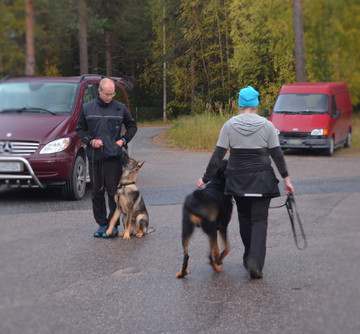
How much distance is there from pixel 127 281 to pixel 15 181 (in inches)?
101

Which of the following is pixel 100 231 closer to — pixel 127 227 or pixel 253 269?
pixel 127 227

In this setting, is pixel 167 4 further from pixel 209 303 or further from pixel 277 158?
pixel 209 303

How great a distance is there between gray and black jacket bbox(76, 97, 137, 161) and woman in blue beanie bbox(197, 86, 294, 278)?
1.78 metres

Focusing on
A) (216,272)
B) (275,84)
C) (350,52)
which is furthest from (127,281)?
(275,84)

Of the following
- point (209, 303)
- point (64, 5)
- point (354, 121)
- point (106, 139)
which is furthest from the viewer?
point (354, 121)

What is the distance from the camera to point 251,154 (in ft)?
17.4

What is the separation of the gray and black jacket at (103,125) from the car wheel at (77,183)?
7.98 ft

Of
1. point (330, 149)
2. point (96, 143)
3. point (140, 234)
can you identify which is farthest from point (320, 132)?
point (96, 143)

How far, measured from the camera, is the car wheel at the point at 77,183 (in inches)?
364

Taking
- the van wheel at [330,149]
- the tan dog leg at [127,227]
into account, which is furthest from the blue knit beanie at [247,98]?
the van wheel at [330,149]

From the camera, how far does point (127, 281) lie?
17.6 feet

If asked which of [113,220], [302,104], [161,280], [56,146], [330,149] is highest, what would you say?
[302,104]

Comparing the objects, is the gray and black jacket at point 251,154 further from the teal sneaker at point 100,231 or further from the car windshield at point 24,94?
the teal sneaker at point 100,231

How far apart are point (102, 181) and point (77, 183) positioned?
2519 millimetres
